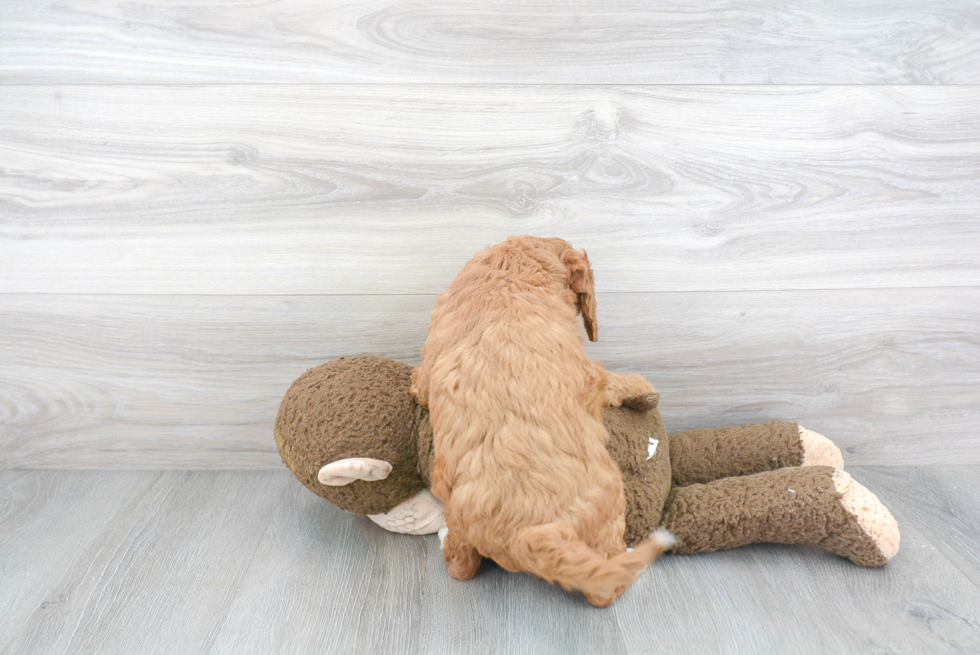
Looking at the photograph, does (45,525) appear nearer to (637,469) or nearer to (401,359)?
(401,359)

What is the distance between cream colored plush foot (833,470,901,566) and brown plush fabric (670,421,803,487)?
0.12 metres

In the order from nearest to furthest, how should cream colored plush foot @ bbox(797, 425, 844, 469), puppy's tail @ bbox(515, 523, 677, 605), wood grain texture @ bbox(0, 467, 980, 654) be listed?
puppy's tail @ bbox(515, 523, 677, 605) < wood grain texture @ bbox(0, 467, 980, 654) < cream colored plush foot @ bbox(797, 425, 844, 469)

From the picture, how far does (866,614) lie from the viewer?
70cm

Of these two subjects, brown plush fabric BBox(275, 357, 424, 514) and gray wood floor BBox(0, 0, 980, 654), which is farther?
gray wood floor BBox(0, 0, 980, 654)

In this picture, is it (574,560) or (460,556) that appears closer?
(574,560)

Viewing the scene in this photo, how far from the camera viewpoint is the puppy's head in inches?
30.0

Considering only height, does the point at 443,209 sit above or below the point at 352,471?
above

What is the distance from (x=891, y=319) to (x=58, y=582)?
129cm

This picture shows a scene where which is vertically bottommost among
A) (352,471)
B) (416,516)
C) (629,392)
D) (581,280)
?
(416,516)

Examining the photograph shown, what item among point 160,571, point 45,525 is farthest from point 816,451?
point 45,525

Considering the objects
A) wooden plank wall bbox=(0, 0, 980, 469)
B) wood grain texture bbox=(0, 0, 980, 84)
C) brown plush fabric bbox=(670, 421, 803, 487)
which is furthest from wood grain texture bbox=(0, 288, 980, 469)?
wood grain texture bbox=(0, 0, 980, 84)

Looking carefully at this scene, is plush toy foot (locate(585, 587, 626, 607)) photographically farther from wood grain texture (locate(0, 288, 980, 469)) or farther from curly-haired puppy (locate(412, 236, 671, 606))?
wood grain texture (locate(0, 288, 980, 469))

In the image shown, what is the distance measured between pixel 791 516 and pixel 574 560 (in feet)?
1.19

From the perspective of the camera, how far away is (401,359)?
1009mm
